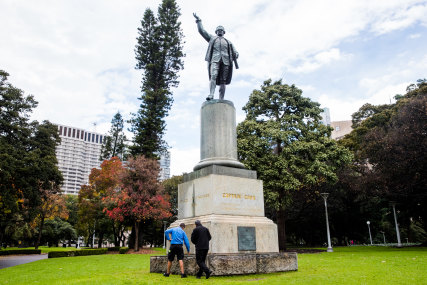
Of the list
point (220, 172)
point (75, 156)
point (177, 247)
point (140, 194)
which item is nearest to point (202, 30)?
point (220, 172)

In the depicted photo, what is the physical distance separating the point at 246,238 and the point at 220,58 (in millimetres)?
5845

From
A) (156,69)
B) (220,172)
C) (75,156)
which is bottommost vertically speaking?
(220,172)

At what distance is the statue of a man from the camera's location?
10.4 metres

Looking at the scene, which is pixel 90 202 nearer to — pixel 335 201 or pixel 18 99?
pixel 18 99

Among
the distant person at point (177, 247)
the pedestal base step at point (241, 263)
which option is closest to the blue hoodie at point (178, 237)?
the distant person at point (177, 247)

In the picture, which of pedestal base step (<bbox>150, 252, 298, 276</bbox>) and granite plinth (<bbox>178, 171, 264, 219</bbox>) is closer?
pedestal base step (<bbox>150, 252, 298, 276</bbox>)

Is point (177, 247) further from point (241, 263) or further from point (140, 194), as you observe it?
point (140, 194)

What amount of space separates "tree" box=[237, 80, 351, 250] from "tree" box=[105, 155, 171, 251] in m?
9.89

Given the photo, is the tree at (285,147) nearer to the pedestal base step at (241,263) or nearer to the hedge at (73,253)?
the pedestal base step at (241,263)

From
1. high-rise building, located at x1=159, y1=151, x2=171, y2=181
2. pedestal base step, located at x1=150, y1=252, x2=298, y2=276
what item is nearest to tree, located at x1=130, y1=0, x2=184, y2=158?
high-rise building, located at x1=159, y1=151, x2=171, y2=181

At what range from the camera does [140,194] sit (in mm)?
27500

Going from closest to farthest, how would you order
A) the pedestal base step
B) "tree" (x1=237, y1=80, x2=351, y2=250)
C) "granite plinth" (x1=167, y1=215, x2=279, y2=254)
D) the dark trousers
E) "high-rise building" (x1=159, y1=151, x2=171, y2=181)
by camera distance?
the dark trousers
the pedestal base step
"granite plinth" (x1=167, y1=215, x2=279, y2=254)
"tree" (x1=237, y1=80, x2=351, y2=250)
"high-rise building" (x1=159, y1=151, x2=171, y2=181)

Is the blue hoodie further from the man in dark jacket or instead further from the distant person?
the man in dark jacket

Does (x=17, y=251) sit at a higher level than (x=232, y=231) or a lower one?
lower
